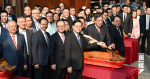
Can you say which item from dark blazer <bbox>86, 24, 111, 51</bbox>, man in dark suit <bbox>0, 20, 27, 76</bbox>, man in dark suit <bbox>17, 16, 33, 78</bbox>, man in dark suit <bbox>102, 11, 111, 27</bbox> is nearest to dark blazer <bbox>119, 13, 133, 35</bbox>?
man in dark suit <bbox>102, 11, 111, 27</bbox>

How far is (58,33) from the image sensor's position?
411cm

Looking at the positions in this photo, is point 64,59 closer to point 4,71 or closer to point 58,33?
point 58,33

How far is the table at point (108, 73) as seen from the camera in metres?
3.88

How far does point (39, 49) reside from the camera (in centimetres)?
423

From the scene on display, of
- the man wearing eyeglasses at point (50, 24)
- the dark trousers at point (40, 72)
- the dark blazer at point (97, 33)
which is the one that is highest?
the man wearing eyeglasses at point (50, 24)

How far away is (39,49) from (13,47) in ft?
1.80

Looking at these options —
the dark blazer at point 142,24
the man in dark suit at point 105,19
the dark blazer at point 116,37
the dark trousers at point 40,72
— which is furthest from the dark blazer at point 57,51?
the dark blazer at point 142,24

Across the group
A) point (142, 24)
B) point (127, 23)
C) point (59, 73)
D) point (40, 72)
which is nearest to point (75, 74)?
point (59, 73)

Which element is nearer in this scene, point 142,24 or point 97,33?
point 97,33

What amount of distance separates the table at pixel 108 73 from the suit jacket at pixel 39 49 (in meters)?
0.91

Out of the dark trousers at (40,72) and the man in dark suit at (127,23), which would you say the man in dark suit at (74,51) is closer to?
the dark trousers at (40,72)

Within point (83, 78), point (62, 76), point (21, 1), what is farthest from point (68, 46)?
point (21, 1)

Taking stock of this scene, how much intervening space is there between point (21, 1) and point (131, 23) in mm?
4745

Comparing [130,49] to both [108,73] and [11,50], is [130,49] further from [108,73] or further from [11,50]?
[11,50]
